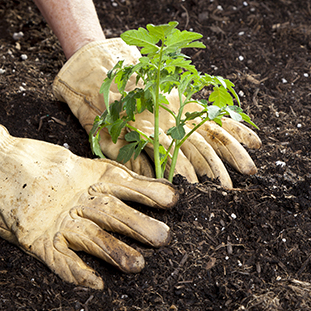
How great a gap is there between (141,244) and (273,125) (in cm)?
154

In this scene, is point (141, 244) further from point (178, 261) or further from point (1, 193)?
point (1, 193)

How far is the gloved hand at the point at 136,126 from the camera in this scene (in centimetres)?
224

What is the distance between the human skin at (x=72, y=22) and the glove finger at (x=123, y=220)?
139 cm

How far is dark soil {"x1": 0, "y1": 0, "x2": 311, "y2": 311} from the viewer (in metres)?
1.69

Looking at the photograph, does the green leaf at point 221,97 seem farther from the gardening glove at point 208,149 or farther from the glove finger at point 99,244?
the glove finger at point 99,244

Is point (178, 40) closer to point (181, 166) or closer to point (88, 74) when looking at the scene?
point (181, 166)

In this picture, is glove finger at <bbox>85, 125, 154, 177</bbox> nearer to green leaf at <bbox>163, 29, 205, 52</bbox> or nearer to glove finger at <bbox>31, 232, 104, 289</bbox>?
glove finger at <bbox>31, 232, 104, 289</bbox>

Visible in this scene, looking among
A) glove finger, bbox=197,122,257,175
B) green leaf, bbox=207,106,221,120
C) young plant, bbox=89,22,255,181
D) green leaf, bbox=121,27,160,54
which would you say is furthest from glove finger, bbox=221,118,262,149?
green leaf, bbox=121,27,160,54

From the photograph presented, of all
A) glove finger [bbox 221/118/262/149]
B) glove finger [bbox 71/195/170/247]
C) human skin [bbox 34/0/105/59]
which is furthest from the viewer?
human skin [bbox 34/0/105/59]

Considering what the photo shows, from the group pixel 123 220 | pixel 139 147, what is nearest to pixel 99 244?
pixel 123 220

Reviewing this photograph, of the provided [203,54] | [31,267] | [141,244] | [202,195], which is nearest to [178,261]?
[141,244]

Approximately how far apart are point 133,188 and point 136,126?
524mm

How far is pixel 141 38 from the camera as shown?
1.62 meters

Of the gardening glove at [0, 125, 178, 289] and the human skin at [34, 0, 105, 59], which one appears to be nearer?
the gardening glove at [0, 125, 178, 289]
